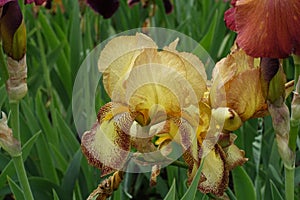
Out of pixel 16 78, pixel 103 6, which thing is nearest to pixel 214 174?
pixel 16 78

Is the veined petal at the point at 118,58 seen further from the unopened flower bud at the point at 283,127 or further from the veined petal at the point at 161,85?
the unopened flower bud at the point at 283,127

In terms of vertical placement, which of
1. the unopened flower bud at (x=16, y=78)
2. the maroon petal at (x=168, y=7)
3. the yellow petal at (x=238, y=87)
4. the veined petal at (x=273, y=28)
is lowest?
the maroon petal at (x=168, y=7)

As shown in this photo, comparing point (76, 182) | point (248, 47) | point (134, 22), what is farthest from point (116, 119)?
point (134, 22)

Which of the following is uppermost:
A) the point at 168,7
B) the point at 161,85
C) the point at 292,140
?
the point at 161,85

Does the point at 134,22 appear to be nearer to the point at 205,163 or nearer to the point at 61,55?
the point at 61,55

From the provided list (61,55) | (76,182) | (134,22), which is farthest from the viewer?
(134,22)

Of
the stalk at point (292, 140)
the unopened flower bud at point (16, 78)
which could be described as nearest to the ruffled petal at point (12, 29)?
the unopened flower bud at point (16, 78)

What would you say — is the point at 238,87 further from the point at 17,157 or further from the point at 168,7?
the point at 168,7
